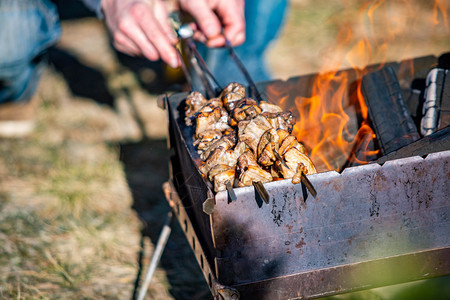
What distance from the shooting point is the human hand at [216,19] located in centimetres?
223

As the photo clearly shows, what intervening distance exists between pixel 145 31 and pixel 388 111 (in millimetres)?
1120

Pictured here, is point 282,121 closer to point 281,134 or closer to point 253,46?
point 281,134

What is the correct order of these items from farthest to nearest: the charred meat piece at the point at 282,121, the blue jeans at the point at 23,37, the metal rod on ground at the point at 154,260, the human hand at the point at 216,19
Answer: the blue jeans at the point at 23,37 < the human hand at the point at 216,19 < the metal rod on ground at the point at 154,260 < the charred meat piece at the point at 282,121

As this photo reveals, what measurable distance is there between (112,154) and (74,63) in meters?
2.01

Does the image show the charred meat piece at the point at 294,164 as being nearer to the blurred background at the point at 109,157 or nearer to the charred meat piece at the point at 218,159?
the charred meat piece at the point at 218,159

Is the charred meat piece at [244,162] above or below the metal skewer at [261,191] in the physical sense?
below

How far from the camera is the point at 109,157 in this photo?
3670mm

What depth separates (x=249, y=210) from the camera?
1.33 meters

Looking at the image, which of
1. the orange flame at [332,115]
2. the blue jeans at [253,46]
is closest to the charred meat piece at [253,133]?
the orange flame at [332,115]

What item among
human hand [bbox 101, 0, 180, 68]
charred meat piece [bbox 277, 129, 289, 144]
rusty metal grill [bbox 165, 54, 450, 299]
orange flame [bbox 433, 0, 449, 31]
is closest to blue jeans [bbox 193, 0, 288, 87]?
human hand [bbox 101, 0, 180, 68]

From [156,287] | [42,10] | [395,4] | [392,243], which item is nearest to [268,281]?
[392,243]

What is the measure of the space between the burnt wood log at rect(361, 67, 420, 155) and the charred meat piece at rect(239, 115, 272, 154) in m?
Result: 0.55

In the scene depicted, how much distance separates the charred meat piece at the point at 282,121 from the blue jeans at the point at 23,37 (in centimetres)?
255

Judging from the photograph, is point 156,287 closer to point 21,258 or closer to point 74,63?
point 21,258
